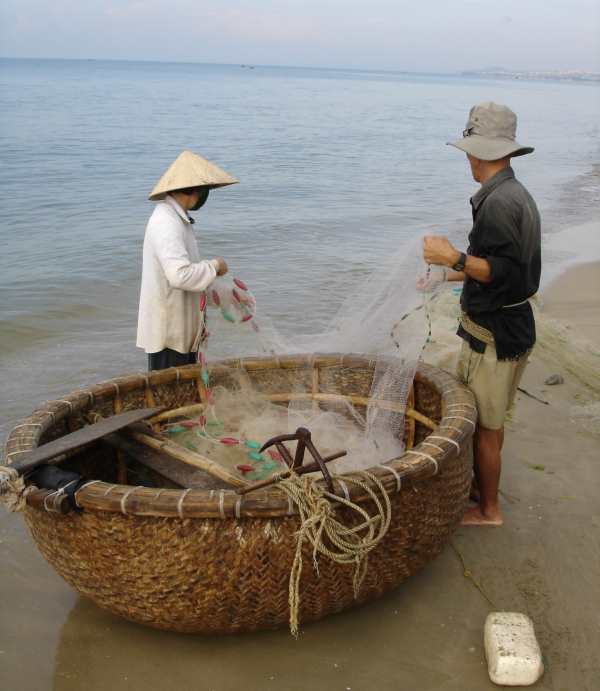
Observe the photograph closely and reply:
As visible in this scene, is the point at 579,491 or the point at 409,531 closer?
the point at 409,531

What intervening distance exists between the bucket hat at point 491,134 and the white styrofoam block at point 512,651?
6.04 ft

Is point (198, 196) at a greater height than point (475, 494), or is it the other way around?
point (198, 196)

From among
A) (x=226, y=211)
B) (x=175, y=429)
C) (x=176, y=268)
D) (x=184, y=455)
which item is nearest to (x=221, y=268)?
(x=176, y=268)

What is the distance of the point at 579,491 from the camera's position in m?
3.72

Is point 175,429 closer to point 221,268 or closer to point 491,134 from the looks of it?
point 221,268

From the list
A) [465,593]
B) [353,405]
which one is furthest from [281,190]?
[465,593]

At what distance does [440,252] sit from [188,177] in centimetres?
133

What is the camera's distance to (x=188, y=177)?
3527mm

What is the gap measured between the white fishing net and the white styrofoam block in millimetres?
918

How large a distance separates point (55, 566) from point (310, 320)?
4.78 meters

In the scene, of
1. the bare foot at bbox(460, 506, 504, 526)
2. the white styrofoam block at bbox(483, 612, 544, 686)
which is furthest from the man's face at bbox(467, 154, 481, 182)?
the white styrofoam block at bbox(483, 612, 544, 686)

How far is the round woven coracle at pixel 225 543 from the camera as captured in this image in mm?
2326

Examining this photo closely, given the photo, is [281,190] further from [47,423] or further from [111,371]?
[47,423]

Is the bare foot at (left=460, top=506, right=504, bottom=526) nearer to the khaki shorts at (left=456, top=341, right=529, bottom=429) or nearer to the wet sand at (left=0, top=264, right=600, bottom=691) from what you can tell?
the wet sand at (left=0, top=264, right=600, bottom=691)
